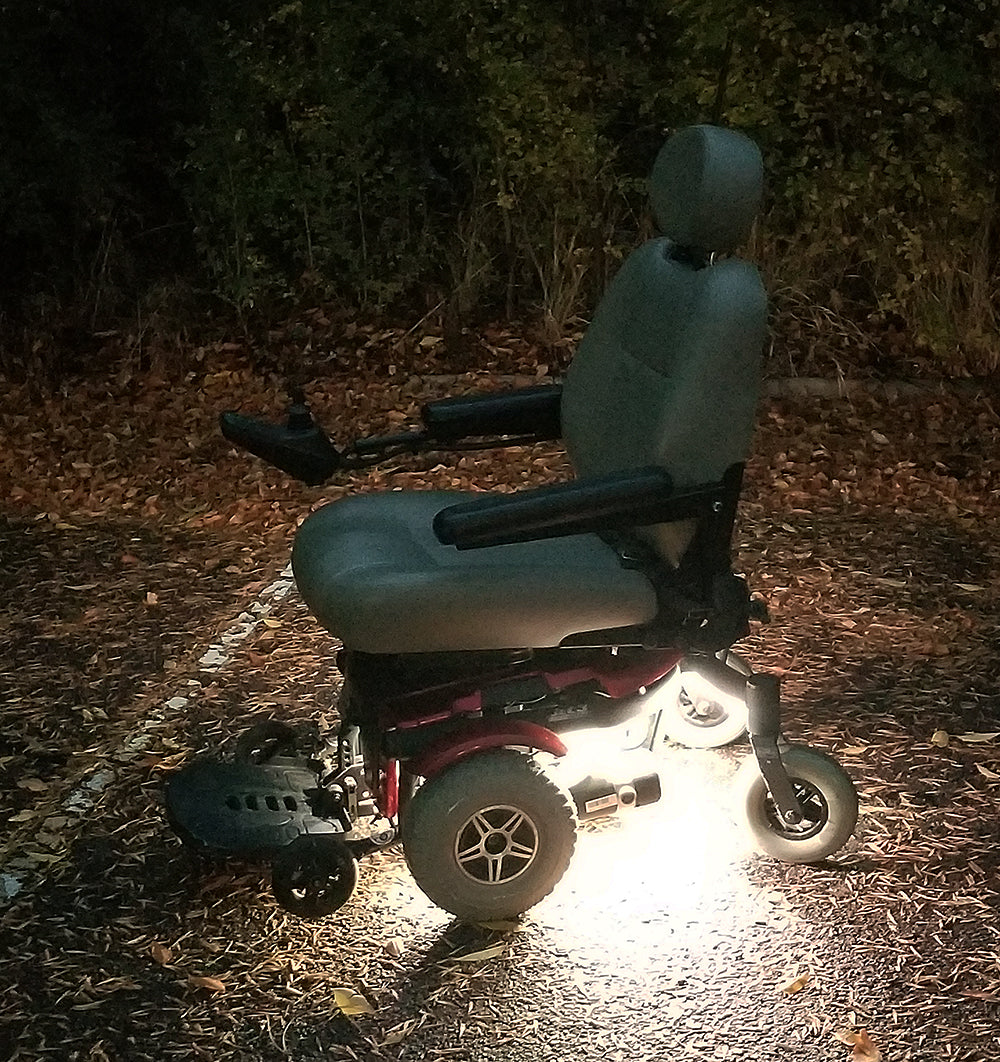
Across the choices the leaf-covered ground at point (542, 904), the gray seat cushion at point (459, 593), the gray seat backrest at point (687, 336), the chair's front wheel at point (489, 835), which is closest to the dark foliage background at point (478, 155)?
the leaf-covered ground at point (542, 904)

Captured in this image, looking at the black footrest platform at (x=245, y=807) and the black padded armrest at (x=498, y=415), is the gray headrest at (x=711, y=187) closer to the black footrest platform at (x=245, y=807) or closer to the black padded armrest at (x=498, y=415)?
the black padded armrest at (x=498, y=415)

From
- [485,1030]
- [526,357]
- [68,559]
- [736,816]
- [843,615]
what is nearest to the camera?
[485,1030]

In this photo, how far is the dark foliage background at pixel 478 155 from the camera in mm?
6461

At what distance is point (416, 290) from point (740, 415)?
439cm

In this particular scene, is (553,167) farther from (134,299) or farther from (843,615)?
(843,615)

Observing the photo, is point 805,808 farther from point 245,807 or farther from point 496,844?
point 245,807

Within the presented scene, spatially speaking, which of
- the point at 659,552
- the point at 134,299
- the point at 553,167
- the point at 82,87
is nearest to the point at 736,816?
the point at 659,552

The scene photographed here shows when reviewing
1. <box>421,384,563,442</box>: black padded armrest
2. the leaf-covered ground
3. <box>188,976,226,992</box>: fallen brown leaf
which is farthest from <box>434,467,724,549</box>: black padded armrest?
<box>188,976,226,992</box>: fallen brown leaf

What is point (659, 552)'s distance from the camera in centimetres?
301

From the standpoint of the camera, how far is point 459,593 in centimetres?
279

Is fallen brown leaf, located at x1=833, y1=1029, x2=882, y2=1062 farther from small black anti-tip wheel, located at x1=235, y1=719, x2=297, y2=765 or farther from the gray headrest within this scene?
the gray headrest

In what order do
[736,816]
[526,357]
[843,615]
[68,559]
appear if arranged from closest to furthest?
[736,816] → [843,615] → [68,559] → [526,357]

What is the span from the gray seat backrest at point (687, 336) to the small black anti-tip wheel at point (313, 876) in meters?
0.93

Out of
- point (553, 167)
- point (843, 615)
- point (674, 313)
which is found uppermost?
point (674, 313)
